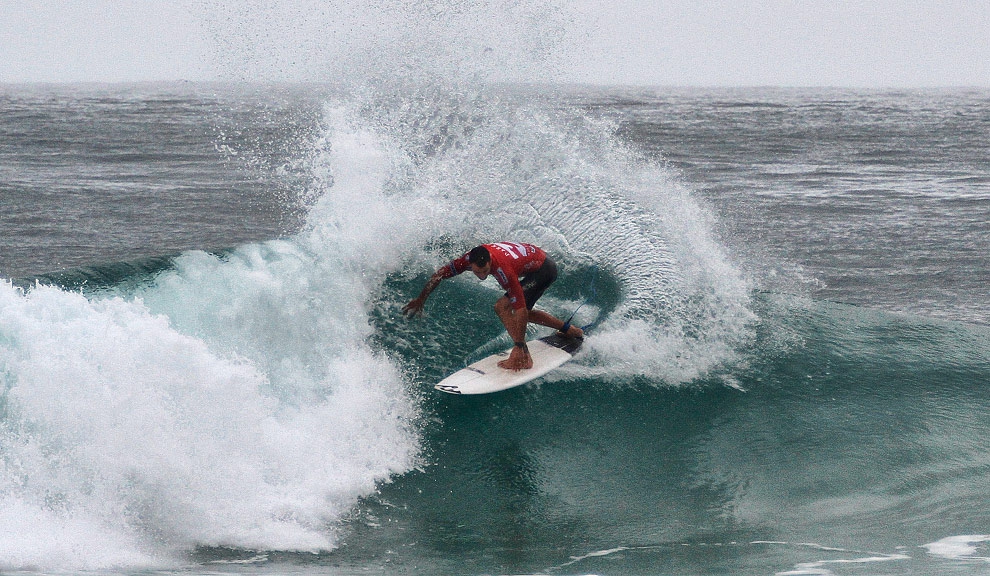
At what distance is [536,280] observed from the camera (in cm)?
908

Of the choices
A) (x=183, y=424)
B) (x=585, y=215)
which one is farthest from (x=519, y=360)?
(x=585, y=215)

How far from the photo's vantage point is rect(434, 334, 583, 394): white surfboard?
28.0 ft

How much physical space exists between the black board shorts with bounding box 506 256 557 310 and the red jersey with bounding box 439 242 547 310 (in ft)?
0.46

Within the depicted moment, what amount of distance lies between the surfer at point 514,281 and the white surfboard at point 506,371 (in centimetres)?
9

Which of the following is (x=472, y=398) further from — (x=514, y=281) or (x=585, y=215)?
(x=585, y=215)

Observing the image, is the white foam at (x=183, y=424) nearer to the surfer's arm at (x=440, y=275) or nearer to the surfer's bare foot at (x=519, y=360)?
the surfer's arm at (x=440, y=275)

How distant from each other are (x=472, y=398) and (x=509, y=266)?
1419 millimetres

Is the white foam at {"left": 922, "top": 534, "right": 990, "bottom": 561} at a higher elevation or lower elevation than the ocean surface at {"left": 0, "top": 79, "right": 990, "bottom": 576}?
lower

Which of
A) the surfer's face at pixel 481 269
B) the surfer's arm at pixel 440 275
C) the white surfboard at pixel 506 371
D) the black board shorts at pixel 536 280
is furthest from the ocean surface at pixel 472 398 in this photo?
the surfer's face at pixel 481 269

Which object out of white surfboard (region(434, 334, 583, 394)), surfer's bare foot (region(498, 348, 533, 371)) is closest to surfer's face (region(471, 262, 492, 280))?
surfer's bare foot (region(498, 348, 533, 371))

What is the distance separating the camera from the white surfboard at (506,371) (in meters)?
8.52

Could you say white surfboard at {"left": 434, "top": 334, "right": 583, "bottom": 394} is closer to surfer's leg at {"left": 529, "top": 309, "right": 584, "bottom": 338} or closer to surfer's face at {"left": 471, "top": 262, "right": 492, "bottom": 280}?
surfer's leg at {"left": 529, "top": 309, "right": 584, "bottom": 338}

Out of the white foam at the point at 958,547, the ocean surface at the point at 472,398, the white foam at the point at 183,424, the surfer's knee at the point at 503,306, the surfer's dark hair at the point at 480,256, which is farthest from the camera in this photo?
the surfer's knee at the point at 503,306

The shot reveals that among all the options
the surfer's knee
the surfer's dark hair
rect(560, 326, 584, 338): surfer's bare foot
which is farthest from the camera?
rect(560, 326, 584, 338): surfer's bare foot
